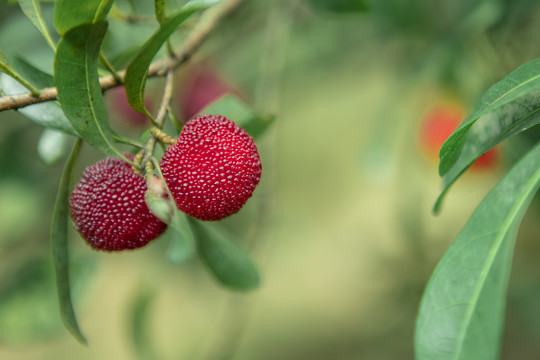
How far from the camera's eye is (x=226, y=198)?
0.53 metres

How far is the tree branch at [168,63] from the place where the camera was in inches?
20.9

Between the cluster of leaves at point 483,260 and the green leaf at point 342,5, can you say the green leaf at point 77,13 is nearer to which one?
the cluster of leaves at point 483,260

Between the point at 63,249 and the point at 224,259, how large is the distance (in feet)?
0.59

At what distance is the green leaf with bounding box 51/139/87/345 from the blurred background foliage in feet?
0.97

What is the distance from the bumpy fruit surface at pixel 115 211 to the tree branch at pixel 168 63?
0.30 ft

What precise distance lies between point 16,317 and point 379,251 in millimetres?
1228

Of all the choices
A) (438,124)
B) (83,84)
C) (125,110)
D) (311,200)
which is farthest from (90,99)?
(311,200)

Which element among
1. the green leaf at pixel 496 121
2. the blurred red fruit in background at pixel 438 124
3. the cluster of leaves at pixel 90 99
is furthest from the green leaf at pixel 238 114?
the blurred red fruit in background at pixel 438 124

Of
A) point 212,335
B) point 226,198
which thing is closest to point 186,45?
point 226,198

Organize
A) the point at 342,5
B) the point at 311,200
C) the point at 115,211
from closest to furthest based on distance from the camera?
the point at 115,211, the point at 342,5, the point at 311,200

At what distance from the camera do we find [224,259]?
2.17 feet

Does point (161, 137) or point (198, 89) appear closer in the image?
point (161, 137)

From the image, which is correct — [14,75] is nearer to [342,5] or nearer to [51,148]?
[51,148]

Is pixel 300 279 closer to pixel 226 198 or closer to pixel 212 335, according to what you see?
pixel 212 335
